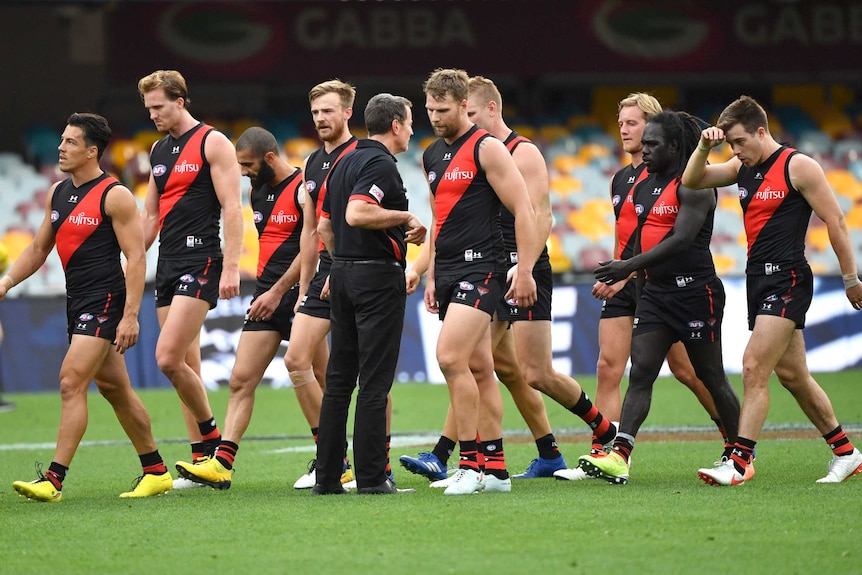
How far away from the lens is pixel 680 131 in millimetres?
8805

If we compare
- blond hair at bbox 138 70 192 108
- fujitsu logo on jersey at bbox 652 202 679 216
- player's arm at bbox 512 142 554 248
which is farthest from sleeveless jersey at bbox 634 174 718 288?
blond hair at bbox 138 70 192 108

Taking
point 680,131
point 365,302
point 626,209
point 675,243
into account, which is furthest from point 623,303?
point 365,302

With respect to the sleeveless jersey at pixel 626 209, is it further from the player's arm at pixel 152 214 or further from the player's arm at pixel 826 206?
the player's arm at pixel 152 214

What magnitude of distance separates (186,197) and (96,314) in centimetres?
116

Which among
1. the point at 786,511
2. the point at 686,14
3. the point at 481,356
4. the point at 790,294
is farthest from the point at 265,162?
the point at 686,14

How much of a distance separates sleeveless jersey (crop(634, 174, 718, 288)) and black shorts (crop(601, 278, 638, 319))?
61 centimetres

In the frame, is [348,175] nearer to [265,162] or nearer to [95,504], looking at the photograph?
[265,162]

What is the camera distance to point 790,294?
8359mm

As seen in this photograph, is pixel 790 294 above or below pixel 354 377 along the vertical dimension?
above

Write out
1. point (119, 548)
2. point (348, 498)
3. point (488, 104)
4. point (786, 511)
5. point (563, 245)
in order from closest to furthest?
point (119, 548)
point (786, 511)
point (348, 498)
point (488, 104)
point (563, 245)

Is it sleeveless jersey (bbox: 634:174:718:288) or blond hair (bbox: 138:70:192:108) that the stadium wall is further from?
sleeveless jersey (bbox: 634:174:718:288)

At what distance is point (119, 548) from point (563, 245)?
16.4 meters

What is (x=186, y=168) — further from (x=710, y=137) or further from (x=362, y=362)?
(x=710, y=137)

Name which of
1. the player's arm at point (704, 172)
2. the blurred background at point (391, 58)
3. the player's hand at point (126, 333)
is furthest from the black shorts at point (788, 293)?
the blurred background at point (391, 58)
